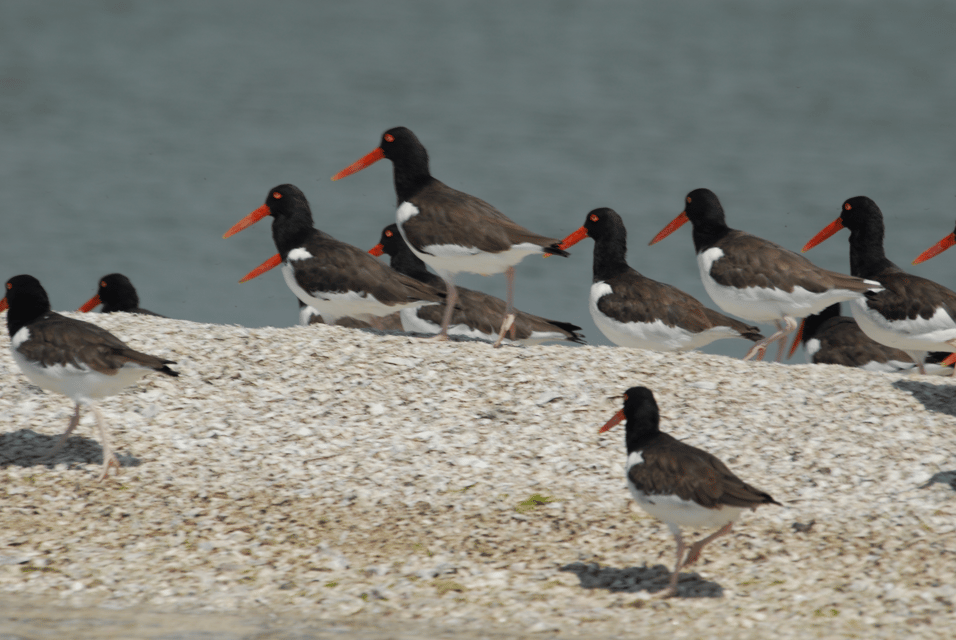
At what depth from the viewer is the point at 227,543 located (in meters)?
6.57

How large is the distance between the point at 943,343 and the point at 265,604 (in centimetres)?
688

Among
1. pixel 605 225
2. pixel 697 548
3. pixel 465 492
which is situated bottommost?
pixel 697 548

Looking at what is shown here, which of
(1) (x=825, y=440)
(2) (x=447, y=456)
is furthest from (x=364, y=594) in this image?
(1) (x=825, y=440)

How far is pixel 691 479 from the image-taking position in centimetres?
564

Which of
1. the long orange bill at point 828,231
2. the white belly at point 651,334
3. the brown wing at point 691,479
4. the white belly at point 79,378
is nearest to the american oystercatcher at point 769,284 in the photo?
the white belly at point 651,334

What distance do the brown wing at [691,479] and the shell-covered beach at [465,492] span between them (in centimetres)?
65

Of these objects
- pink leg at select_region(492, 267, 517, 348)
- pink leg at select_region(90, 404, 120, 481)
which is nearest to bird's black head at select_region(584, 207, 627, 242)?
pink leg at select_region(492, 267, 517, 348)

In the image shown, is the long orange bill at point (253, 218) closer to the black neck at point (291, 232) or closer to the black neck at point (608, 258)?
the black neck at point (291, 232)

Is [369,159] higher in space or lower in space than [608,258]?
higher

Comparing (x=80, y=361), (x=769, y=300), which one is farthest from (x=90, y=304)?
(x=769, y=300)

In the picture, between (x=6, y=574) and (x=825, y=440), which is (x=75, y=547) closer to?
(x=6, y=574)

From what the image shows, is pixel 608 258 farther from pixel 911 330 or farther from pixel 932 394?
pixel 932 394

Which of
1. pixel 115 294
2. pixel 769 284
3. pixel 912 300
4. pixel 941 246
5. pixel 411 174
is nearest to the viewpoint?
pixel 769 284

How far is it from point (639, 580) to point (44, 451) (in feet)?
15.0
